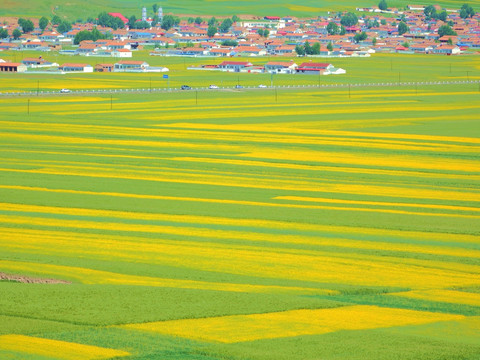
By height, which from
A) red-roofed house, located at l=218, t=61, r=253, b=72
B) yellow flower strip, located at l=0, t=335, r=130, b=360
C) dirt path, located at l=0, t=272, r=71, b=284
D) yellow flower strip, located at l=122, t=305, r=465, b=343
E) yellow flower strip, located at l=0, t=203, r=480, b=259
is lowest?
red-roofed house, located at l=218, t=61, r=253, b=72

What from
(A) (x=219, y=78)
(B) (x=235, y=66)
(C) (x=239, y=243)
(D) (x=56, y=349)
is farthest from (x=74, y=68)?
Answer: (D) (x=56, y=349)

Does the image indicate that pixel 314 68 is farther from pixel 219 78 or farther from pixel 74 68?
pixel 74 68

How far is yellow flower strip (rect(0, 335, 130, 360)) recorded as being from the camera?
2434 centimetres

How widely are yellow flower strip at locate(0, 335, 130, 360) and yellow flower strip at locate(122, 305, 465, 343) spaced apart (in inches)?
84.0

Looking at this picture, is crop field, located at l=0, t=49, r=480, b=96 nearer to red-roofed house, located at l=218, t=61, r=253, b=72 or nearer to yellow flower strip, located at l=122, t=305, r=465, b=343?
red-roofed house, located at l=218, t=61, r=253, b=72

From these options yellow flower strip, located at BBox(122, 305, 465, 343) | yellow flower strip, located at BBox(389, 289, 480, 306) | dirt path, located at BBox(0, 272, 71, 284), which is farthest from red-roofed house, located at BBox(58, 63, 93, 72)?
yellow flower strip, located at BBox(122, 305, 465, 343)

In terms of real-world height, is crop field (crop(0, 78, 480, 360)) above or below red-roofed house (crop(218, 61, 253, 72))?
above

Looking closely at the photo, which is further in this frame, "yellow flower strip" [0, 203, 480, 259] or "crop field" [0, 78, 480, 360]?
"yellow flower strip" [0, 203, 480, 259]

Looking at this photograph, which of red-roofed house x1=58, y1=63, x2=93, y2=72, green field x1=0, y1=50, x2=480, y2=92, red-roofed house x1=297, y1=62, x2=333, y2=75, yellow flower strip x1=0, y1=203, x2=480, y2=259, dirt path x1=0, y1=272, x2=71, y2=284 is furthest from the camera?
red-roofed house x1=297, y1=62, x2=333, y2=75

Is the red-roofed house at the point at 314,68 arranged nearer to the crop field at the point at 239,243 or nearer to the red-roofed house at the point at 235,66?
the red-roofed house at the point at 235,66

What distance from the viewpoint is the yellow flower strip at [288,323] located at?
26.5 m

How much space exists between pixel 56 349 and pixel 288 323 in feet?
21.5

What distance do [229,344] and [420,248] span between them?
14085 millimetres

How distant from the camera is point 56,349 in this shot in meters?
24.8
